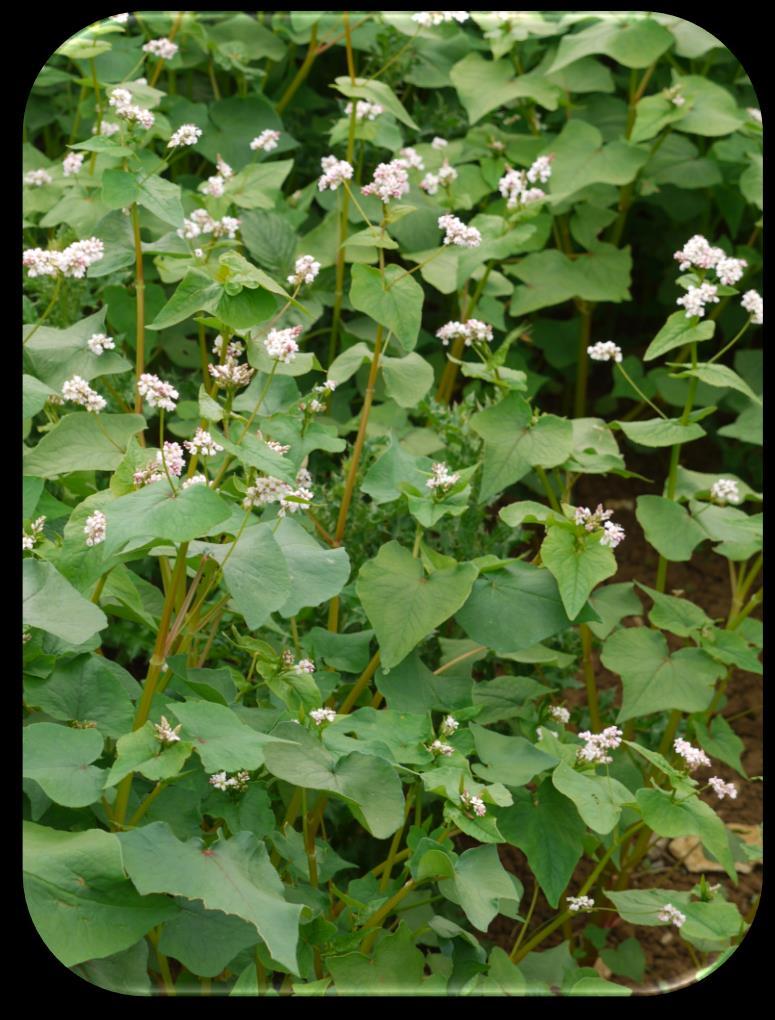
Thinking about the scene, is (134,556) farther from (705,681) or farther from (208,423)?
(705,681)

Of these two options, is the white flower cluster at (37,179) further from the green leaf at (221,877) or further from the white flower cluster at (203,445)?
the green leaf at (221,877)

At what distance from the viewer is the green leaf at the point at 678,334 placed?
6.67ft

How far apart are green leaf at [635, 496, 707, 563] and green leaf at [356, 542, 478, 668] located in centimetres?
44

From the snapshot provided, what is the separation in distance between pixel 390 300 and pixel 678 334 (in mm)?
474

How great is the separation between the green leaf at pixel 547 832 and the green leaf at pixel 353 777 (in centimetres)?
24

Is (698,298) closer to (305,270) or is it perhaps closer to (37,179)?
(305,270)

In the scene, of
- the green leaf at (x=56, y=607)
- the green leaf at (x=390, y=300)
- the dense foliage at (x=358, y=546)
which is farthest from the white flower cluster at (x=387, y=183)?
the green leaf at (x=56, y=607)

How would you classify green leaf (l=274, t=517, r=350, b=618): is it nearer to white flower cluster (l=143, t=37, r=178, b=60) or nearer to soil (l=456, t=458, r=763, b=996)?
soil (l=456, t=458, r=763, b=996)

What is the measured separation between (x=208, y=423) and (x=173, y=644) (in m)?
0.35

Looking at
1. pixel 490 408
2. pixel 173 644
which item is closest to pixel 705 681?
pixel 490 408

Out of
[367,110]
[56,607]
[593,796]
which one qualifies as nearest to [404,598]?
[593,796]

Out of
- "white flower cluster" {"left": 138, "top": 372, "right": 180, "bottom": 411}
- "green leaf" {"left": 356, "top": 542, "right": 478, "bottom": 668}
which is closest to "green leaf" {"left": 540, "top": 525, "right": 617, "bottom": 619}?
"green leaf" {"left": 356, "top": 542, "right": 478, "bottom": 668}

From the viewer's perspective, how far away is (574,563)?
72.5 inches

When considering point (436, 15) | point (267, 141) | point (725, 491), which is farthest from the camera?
point (436, 15)
